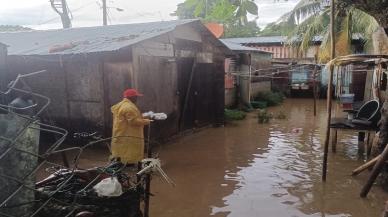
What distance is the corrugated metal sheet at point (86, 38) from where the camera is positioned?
9.76 meters

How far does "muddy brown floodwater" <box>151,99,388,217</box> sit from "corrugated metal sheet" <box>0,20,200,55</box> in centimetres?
318

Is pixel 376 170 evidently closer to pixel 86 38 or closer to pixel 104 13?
pixel 86 38

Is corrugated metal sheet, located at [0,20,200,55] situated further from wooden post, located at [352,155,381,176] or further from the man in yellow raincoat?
wooden post, located at [352,155,381,176]

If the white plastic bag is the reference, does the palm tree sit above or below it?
above

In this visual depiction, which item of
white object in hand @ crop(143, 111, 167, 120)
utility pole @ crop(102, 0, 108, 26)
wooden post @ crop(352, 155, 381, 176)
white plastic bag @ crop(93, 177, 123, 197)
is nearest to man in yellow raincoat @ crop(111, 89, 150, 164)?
white object in hand @ crop(143, 111, 167, 120)

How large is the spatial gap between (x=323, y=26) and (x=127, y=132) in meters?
15.8

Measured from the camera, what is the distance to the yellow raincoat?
23.8 feet

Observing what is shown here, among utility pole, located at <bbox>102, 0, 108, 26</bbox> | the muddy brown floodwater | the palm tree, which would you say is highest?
utility pole, located at <bbox>102, 0, 108, 26</bbox>

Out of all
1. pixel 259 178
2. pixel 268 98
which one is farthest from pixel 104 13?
pixel 259 178

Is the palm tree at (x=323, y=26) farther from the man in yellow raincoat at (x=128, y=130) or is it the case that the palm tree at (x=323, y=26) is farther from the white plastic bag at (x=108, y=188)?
the white plastic bag at (x=108, y=188)

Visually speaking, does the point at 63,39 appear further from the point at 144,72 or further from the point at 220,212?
the point at 220,212

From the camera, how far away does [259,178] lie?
8.14 meters

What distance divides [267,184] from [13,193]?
5.56 m

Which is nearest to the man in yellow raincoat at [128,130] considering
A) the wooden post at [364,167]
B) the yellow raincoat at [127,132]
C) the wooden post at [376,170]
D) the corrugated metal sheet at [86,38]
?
the yellow raincoat at [127,132]
